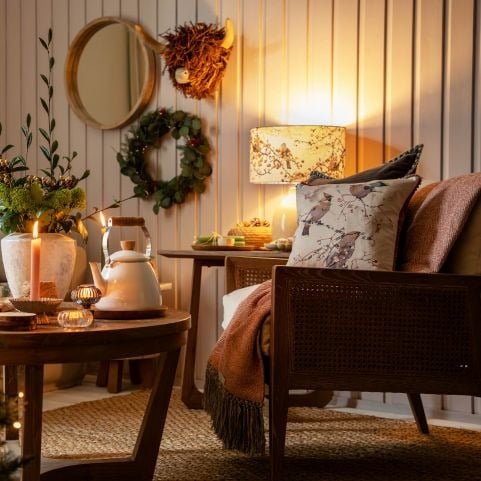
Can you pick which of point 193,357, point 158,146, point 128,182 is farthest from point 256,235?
point 128,182

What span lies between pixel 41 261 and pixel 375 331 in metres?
0.94

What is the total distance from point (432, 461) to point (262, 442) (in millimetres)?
599

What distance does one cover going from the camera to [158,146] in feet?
13.8

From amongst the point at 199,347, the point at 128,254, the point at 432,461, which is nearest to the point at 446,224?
the point at 432,461

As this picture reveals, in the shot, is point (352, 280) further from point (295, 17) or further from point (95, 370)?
point (95, 370)

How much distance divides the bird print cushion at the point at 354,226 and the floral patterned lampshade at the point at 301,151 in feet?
2.04

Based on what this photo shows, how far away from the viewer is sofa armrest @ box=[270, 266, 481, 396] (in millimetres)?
2367

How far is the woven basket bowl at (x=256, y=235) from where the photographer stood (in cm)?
361

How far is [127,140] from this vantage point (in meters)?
4.26

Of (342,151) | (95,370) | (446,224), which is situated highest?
(342,151)

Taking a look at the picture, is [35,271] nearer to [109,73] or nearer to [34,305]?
[34,305]

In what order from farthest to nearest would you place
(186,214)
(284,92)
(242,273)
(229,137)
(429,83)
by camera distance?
(186,214), (229,137), (284,92), (429,83), (242,273)

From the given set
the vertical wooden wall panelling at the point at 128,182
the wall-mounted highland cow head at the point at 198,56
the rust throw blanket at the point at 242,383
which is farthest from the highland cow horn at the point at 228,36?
the rust throw blanket at the point at 242,383

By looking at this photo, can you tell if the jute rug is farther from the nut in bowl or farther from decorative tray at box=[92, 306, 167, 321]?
the nut in bowl
